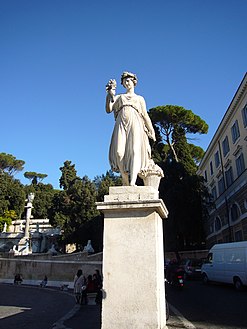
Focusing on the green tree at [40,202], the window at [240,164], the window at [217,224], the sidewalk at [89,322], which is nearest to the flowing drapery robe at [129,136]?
the sidewalk at [89,322]

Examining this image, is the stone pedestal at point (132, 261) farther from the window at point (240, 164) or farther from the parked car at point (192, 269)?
the window at point (240, 164)

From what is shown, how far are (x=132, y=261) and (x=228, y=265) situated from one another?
40.2ft

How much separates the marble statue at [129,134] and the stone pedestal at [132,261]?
45 cm

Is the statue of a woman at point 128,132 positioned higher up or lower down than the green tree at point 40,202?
lower down

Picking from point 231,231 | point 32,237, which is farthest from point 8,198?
point 231,231

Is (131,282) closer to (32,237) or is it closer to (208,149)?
(208,149)

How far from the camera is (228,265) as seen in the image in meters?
14.9

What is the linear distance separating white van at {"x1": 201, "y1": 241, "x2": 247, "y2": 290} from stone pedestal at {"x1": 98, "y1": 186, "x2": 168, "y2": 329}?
1072 cm

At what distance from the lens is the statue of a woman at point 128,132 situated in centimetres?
503

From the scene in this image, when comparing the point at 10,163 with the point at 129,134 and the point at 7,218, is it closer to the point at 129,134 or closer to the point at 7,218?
the point at 7,218

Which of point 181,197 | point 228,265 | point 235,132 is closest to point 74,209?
point 181,197

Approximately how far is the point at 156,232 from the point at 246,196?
2186 centimetres

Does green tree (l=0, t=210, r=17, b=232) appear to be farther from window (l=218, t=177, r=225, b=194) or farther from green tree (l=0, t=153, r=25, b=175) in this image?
window (l=218, t=177, r=225, b=194)

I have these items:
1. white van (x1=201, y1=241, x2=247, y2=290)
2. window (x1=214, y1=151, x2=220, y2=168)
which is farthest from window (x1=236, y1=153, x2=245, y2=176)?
white van (x1=201, y1=241, x2=247, y2=290)
